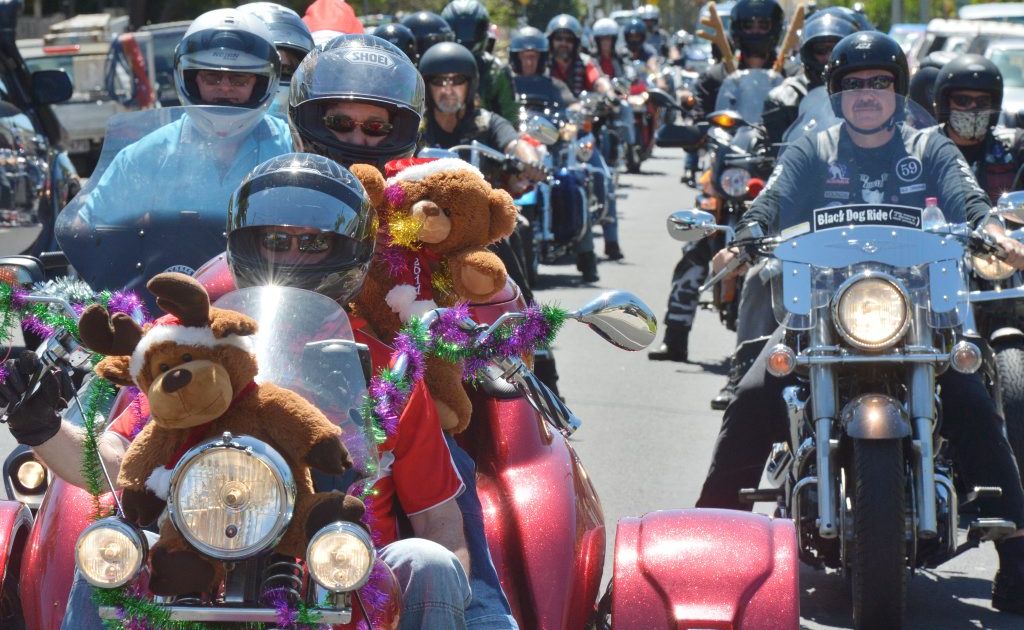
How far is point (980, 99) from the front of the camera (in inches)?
307

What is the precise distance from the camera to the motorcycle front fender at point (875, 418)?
529cm

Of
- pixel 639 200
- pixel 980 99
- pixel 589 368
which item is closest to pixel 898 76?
pixel 980 99

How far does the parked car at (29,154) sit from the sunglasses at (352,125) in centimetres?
616

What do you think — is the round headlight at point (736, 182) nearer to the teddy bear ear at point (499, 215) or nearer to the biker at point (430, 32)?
the biker at point (430, 32)

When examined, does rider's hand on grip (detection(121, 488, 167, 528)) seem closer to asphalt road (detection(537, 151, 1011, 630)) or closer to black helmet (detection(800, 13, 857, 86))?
asphalt road (detection(537, 151, 1011, 630))

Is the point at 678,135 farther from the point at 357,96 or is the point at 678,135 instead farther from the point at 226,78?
the point at 357,96

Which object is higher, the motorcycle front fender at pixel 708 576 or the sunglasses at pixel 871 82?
the sunglasses at pixel 871 82

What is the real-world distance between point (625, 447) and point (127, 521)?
5496 millimetres

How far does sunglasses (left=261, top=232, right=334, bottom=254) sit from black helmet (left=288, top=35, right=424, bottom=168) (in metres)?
1.36

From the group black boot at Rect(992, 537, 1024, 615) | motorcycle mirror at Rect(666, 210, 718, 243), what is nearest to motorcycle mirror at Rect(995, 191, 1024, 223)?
motorcycle mirror at Rect(666, 210, 718, 243)

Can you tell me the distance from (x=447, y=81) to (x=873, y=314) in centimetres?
549

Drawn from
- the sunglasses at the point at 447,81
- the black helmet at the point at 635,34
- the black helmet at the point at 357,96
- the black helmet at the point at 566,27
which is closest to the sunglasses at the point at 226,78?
the black helmet at the point at 357,96

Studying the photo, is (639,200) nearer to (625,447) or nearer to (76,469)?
(625,447)

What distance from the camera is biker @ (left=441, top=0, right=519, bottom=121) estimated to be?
1221 cm
